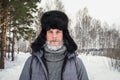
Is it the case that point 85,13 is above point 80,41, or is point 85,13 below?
above

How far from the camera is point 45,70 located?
3.66 m

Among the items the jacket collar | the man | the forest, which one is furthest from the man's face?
the forest

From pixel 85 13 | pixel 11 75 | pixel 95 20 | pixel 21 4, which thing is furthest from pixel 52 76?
pixel 95 20

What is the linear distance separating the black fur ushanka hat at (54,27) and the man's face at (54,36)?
49 mm

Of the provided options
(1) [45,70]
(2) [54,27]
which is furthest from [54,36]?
(1) [45,70]

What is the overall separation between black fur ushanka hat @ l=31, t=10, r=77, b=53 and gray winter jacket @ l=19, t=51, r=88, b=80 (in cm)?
8

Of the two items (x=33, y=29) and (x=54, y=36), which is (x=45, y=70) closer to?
(x=54, y=36)

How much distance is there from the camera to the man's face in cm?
370

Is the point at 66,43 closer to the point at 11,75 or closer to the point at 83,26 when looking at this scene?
the point at 11,75

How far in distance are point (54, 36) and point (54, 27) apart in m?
0.15

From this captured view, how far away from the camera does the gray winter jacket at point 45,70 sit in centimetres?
368

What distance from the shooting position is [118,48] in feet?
68.7

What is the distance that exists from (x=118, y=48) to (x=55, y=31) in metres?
17.6

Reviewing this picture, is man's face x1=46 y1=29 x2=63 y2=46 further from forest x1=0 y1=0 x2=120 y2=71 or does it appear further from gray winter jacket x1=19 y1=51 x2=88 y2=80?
forest x1=0 y1=0 x2=120 y2=71
